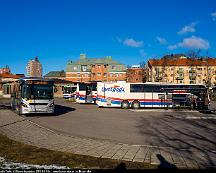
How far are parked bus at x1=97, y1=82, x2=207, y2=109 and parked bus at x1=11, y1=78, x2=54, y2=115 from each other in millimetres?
10353

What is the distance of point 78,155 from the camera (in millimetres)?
8594

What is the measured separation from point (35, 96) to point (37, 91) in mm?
421

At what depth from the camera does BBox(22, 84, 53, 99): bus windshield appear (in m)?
20.8

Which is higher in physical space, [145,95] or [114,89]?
[114,89]

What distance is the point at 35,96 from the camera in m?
20.8

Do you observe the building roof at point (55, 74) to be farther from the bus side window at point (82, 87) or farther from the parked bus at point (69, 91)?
the bus side window at point (82, 87)

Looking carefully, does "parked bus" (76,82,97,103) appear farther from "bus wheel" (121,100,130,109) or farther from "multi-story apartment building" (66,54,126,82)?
"multi-story apartment building" (66,54,126,82)

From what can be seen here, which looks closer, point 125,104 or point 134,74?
point 125,104

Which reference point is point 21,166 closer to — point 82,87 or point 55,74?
point 82,87

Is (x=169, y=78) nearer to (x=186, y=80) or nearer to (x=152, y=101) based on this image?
(x=186, y=80)

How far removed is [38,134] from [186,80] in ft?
316

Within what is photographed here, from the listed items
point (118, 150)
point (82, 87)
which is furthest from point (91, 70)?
point (118, 150)

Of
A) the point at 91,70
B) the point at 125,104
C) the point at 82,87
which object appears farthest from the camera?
the point at 91,70

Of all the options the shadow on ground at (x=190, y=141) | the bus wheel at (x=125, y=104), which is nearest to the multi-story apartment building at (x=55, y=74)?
the bus wheel at (x=125, y=104)
